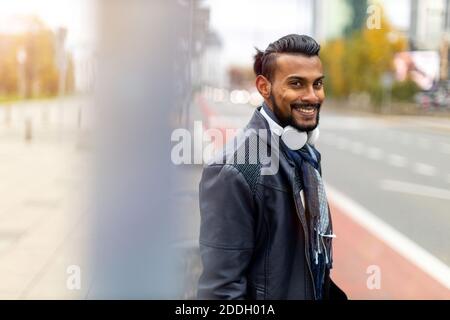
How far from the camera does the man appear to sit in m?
1.36

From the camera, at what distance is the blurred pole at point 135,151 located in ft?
6.61

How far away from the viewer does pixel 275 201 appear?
139 cm

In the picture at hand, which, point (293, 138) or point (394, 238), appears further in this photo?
point (394, 238)

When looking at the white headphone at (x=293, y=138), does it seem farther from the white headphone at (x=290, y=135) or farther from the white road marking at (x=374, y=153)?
the white road marking at (x=374, y=153)

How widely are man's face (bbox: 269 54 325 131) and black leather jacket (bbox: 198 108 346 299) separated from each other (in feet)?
0.17

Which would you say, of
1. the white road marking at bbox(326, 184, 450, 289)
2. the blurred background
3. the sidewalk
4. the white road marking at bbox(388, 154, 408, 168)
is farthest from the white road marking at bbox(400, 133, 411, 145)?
the blurred background

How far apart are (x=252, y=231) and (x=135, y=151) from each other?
0.75m

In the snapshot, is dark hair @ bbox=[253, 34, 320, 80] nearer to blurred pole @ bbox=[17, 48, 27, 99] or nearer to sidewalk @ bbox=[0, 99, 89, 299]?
sidewalk @ bbox=[0, 99, 89, 299]

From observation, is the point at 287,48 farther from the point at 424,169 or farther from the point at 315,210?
the point at 424,169

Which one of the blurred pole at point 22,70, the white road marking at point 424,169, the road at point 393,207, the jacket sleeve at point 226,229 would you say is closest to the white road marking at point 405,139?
the road at point 393,207

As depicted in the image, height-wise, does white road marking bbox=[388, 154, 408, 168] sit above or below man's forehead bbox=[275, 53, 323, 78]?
below

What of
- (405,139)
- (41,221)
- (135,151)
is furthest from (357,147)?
(135,151)


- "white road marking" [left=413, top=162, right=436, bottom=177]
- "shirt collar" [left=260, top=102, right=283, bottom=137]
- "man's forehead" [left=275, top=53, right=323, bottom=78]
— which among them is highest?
"man's forehead" [left=275, top=53, right=323, bottom=78]
